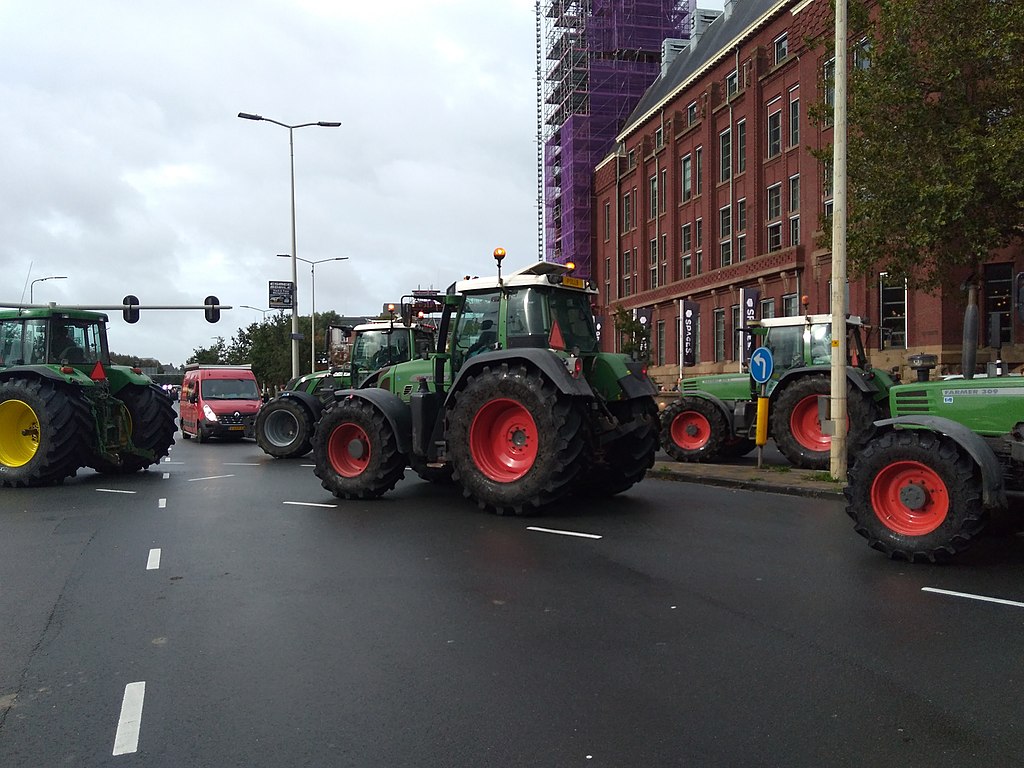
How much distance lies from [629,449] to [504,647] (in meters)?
5.83

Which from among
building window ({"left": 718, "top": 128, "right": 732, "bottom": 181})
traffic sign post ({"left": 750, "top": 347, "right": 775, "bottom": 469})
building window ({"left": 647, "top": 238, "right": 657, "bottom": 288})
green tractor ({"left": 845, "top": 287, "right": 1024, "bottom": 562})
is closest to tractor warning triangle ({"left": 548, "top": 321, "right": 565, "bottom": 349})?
green tractor ({"left": 845, "top": 287, "right": 1024, "bottom": 562})

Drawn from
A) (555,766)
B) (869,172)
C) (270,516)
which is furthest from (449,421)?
(869,172)

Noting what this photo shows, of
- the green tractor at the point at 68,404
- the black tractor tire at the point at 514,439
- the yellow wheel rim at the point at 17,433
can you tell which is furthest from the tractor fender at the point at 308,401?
the black tractor tire at the point at 514,439

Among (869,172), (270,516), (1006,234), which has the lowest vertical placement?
(270,516)

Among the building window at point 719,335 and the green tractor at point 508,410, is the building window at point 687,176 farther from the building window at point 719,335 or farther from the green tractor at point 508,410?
the green tractor at point 508,410

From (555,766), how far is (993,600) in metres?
3.95

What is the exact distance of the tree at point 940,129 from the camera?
16.1 m

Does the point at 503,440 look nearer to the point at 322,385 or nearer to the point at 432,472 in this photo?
the point at 432,472

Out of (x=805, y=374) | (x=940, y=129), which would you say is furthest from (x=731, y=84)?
(x=805, y=374)

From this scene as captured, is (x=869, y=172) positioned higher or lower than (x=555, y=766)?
higher

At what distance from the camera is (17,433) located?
12.9m

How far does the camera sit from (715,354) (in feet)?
134

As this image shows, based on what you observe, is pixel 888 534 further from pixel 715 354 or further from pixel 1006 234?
pixel 715 354

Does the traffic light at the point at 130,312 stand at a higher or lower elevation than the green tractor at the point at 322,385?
higher
